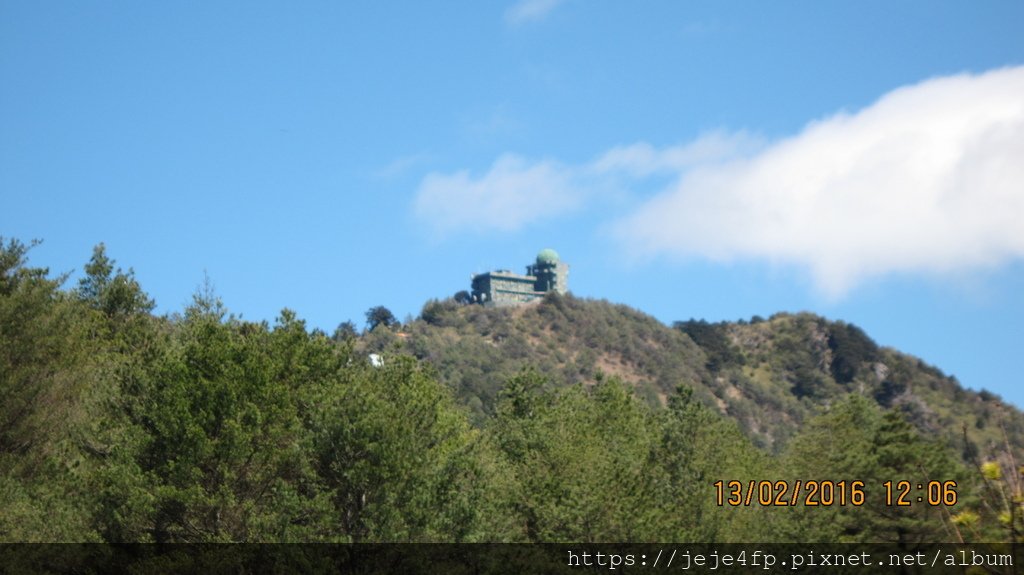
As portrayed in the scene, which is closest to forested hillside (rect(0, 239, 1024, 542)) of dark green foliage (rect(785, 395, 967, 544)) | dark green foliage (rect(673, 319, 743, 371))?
dark green foliage (rect(785, 395, 967, 544))

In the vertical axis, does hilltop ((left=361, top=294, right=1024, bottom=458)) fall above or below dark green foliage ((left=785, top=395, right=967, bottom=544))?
above

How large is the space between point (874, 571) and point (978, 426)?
400 ft

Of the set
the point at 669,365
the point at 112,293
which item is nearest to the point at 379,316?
the point at 669,365

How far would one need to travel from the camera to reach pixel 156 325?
193ft

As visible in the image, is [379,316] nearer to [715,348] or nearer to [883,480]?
[715,348]

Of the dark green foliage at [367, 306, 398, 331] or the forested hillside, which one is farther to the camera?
the dark green foliage at [367, 306, 398, 331]

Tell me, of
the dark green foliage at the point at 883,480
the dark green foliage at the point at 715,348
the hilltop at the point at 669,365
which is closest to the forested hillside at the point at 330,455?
the dark green foliage at the point at 883,480

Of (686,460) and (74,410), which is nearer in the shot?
(74,410)

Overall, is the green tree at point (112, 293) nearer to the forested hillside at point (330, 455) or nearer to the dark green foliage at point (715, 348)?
the forested hillside at point (330, 455)

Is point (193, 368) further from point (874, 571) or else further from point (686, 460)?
point (686, 460)

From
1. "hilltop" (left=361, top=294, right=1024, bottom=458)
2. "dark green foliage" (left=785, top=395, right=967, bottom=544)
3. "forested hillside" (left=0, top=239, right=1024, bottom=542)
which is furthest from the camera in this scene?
"hilltop" (left=361, top=294, right=1024, bottom=458)

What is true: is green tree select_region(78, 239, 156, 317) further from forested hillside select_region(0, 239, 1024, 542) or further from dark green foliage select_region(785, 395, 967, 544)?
dark green foliage select_region(785, 395, 967, 544)

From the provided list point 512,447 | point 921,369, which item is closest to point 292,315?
point 512,447

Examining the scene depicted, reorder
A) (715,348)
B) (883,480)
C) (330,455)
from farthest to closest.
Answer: (715,348) → (883,480) → (330,455)
